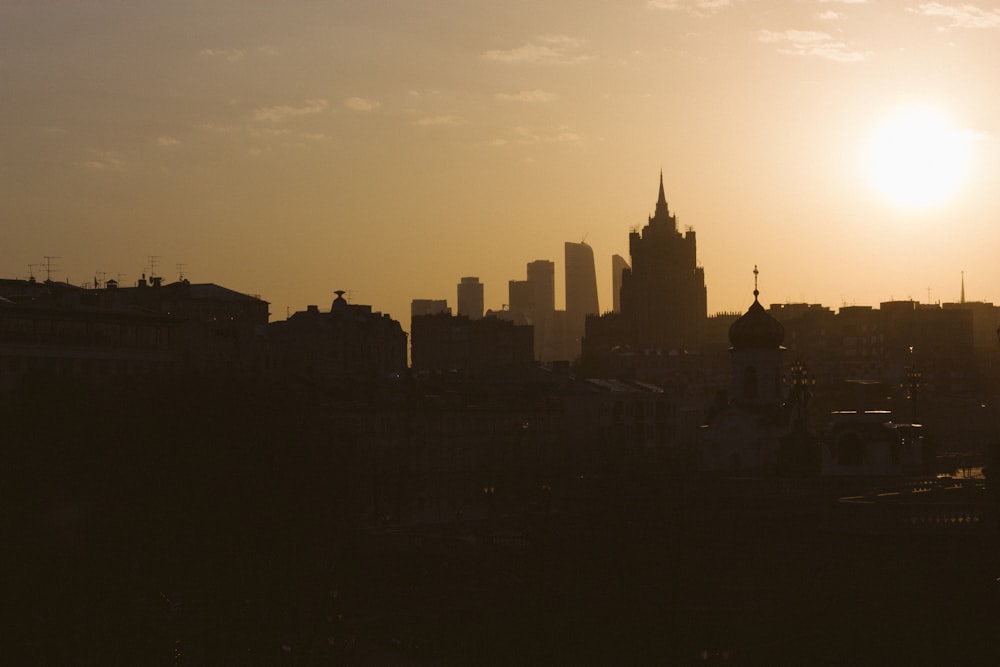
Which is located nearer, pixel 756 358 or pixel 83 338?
pixel 83 338

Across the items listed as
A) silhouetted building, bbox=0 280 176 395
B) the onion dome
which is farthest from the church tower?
silhouetted building, bbox=0 280 176 395

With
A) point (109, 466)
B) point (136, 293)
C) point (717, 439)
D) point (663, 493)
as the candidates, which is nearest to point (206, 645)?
point (109, 466)

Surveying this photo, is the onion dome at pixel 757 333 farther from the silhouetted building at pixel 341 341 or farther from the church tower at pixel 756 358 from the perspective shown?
the silhouetted building at pixel 341 341

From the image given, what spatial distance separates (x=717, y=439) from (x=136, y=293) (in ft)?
173

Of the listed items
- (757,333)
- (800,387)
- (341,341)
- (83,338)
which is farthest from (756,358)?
(341,341)

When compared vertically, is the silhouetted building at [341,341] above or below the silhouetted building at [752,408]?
above

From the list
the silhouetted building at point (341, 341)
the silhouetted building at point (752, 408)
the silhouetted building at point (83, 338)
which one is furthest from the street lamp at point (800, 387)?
the silhouetted building at point (341, 341)

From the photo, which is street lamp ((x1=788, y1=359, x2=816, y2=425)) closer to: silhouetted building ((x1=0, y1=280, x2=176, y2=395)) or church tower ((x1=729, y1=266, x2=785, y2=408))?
church tower ((x1=729, y1=266, x2=785, y2=408))

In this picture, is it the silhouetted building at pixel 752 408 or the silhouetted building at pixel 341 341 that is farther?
Result: the silhouetted building at pixel 341 341

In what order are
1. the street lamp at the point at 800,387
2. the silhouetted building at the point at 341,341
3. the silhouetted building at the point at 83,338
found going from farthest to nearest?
the silhouetted building at the point at 341,341
the street lamp at the point at 800,387
the silhouetted building at the point at 83,338

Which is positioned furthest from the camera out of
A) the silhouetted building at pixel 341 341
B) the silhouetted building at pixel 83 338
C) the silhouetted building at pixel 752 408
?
the silhouetted building at pixel 341 341

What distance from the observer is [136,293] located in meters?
168

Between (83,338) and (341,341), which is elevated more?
(341,341)

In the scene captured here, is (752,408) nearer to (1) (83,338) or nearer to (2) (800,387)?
(2) (800,387)
